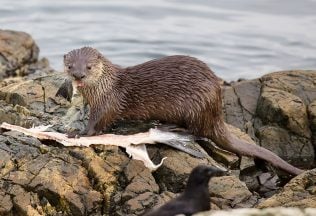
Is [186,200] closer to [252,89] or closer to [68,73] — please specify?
[68,73]

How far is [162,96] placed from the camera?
7.33 m

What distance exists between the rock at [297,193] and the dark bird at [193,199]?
0.68m

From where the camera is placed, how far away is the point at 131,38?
14.0 meters

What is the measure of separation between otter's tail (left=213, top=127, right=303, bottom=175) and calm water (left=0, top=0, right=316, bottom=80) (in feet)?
17.0

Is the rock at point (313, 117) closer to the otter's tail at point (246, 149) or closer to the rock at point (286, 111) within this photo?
the rock at point (286, 111)

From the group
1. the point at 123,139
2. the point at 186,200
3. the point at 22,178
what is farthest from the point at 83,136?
the point at 186,200

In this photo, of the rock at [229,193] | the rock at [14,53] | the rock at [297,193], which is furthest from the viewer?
the rock at [14,53]

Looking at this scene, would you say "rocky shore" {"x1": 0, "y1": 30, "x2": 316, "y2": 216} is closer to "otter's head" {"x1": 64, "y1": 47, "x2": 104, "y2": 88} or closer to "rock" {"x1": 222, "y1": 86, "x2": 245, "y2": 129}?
"rock" {"x1": 222, "y1": 86, "x2": 245, "y2": 129}

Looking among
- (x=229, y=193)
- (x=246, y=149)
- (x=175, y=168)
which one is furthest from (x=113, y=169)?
(x=246, y=149)

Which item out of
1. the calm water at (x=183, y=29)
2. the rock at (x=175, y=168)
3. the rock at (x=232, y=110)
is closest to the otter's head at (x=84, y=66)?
the rock at (x=175, y=168)

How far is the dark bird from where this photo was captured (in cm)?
520

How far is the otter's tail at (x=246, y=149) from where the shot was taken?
292 inches

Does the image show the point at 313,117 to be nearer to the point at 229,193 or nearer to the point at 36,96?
the point at 229,193

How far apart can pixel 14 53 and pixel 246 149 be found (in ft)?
14.5
